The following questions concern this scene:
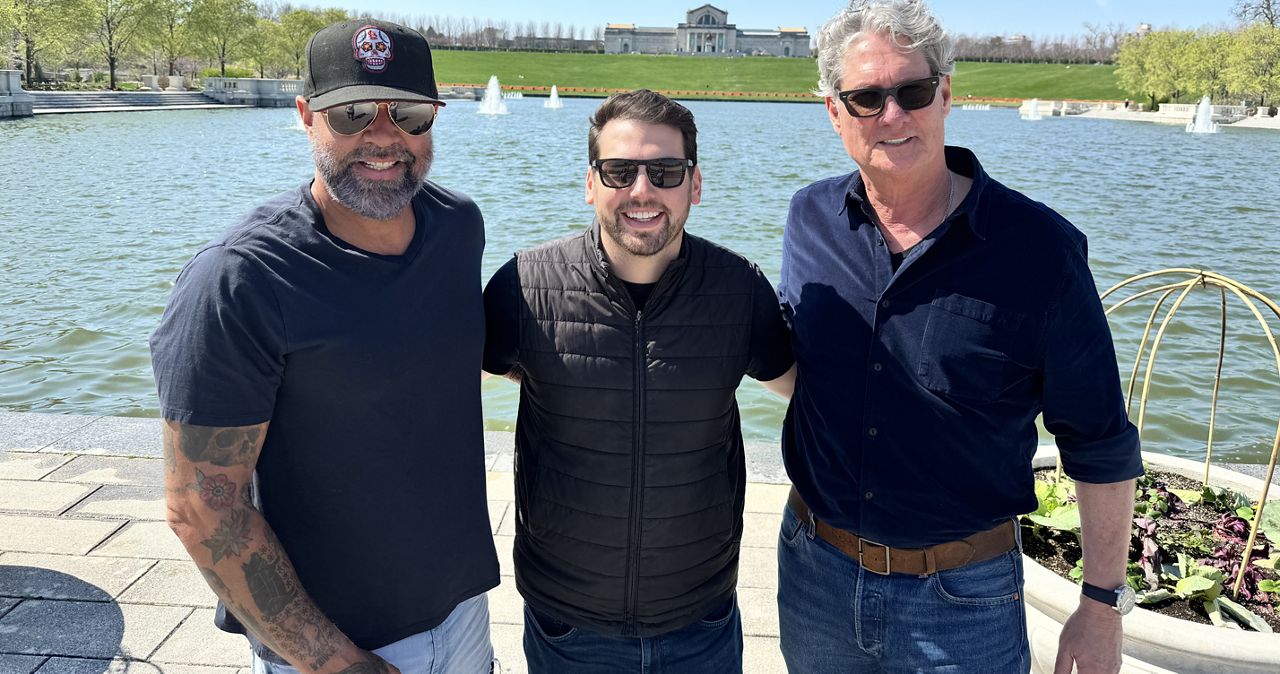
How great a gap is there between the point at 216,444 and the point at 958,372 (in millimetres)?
1681

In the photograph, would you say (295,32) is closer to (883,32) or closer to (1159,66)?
(1159,66)

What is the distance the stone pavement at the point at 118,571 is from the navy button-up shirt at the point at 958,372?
1418mm

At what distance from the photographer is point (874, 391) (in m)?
2.14

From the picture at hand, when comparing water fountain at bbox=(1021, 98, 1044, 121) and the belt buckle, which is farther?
water fountain at bbox=(1021, 98, 1044, 121)

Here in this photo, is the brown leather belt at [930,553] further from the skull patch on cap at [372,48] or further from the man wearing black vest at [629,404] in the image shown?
the skull patch on cap at [372,48]

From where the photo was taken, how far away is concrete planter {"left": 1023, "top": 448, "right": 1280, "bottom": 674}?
262cm

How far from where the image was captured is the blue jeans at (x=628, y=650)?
2.28m

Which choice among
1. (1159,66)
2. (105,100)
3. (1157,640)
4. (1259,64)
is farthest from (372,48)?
(1159,66)

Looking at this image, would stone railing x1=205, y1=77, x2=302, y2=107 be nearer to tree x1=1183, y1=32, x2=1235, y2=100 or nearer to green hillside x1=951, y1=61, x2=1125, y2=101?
green hillside x1=951, y1=61, x2=1125, y2=101

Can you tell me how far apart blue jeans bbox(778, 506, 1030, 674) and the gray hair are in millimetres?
1263

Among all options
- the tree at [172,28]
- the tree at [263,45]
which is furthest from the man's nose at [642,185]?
the tree at [263,45]

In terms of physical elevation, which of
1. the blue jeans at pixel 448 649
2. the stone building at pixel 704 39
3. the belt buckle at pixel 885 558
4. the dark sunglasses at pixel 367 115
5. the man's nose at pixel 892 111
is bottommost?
the blue jeans at pixel 448 649

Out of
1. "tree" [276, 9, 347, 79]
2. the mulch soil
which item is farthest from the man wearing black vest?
"tree" [276, 9, 347, 79]

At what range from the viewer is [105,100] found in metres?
43.9
